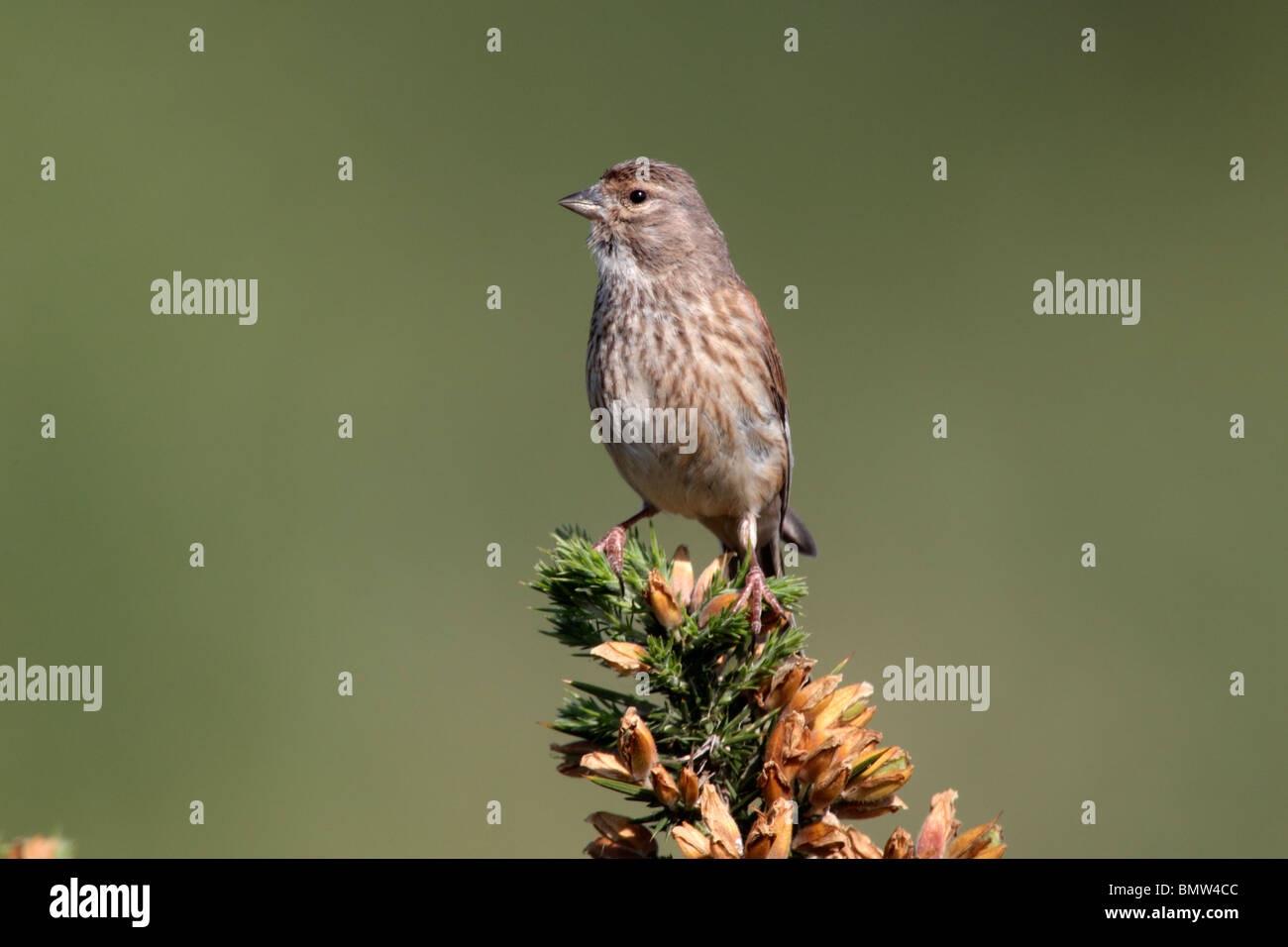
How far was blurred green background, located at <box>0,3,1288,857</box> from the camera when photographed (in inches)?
233

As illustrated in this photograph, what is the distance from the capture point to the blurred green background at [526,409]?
5922 millimetres

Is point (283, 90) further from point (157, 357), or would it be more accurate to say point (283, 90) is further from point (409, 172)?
point (157, 357)

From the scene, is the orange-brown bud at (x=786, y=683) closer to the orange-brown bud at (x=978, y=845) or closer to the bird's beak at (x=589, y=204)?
the orange-brown bud at (x=978, y=845)

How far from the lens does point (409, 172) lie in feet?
23.6

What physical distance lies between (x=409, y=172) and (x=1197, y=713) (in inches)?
199

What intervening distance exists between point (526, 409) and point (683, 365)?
299cm

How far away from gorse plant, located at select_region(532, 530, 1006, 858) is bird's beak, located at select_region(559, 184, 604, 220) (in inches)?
76.2

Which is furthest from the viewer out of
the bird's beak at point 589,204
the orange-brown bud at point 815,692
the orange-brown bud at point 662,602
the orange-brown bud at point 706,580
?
the bird's beak at point 589,204

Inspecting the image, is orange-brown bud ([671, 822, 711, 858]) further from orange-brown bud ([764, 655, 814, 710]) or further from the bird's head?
the bird's head

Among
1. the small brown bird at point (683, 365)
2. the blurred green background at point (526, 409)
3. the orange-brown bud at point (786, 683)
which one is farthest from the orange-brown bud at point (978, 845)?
the blurred green background at point (526, 409)

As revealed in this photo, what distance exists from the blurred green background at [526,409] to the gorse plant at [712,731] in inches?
138

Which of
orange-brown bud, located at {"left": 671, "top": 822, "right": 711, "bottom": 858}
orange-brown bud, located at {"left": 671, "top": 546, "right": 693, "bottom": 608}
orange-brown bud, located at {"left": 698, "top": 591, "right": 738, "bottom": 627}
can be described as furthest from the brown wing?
orange-brown bud, located at {"left": 671, "top": 822, "right": 711, "bottom": 858}

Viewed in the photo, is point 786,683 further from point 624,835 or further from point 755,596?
point 624,835
